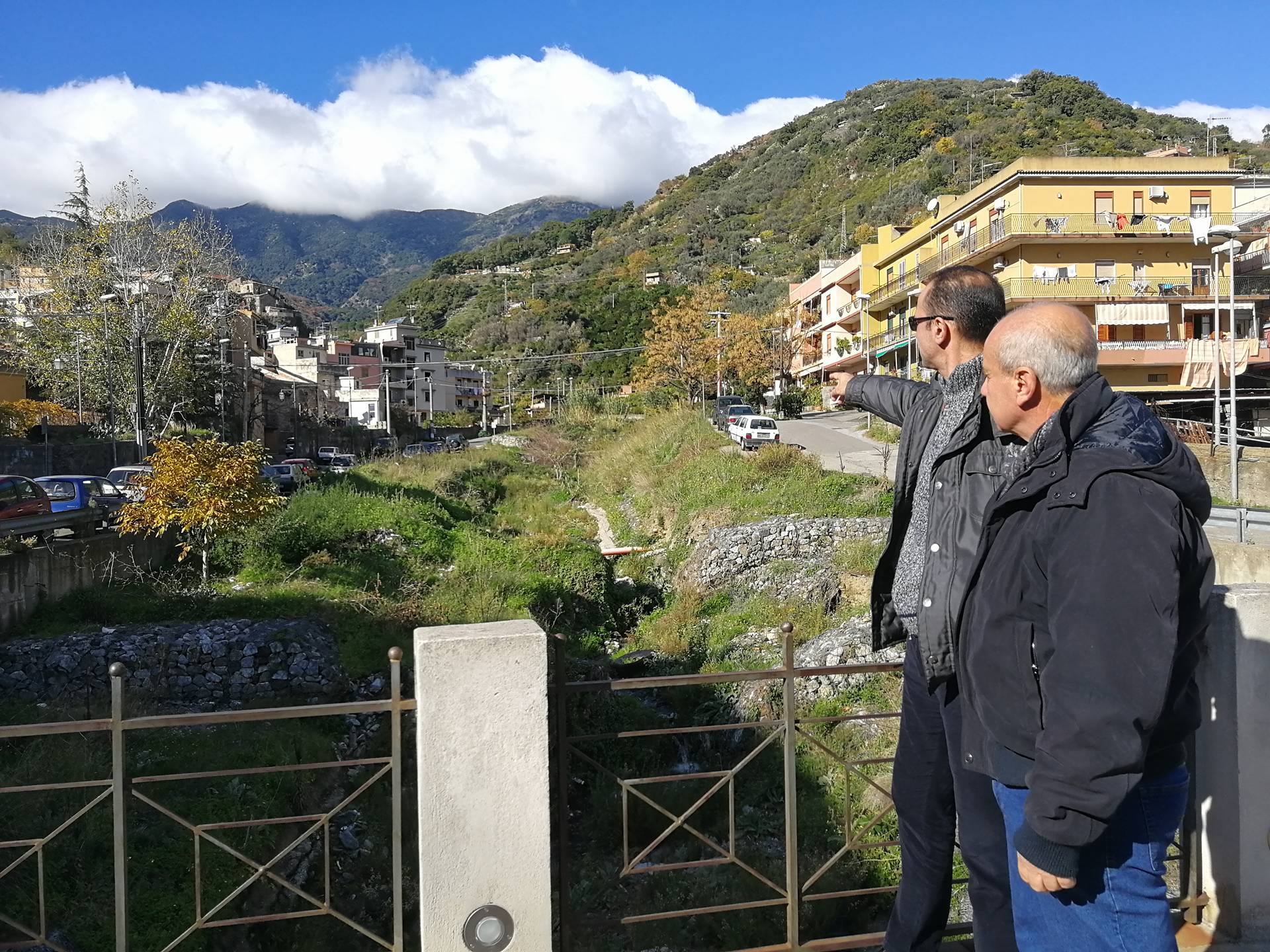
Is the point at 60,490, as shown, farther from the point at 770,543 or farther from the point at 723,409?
the point at 723,409

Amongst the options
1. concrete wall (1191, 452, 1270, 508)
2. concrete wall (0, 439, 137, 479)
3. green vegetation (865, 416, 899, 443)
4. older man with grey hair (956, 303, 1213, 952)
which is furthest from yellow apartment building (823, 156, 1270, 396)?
older man with grey hair (956, 303, 1213, 952)

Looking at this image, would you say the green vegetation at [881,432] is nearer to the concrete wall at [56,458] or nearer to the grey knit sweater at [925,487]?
the concrete wall at [56,458]

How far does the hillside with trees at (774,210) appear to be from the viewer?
74.9m

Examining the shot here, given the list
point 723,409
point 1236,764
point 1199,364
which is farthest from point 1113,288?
point 1236,764

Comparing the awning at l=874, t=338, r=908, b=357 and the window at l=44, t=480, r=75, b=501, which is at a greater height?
the awning at l=874, t=338, r=908, b=357

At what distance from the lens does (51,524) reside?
15586 millimetres

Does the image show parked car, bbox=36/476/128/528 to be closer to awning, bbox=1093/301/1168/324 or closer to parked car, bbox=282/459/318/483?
parked car, bbox=282/459/318/483

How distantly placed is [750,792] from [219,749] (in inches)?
210

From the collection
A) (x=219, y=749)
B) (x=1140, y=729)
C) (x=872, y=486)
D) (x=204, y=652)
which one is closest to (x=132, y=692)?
(x=204, y=652)

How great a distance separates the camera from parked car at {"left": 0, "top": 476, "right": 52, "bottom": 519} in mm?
16469

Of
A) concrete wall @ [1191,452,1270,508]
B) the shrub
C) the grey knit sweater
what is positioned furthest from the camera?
the shrub

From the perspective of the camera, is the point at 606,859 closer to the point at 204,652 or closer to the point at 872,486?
the point at 204,652

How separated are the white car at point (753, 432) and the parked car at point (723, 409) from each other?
2.74 metres

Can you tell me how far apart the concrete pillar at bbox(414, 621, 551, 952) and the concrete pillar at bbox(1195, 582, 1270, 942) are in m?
2.26
